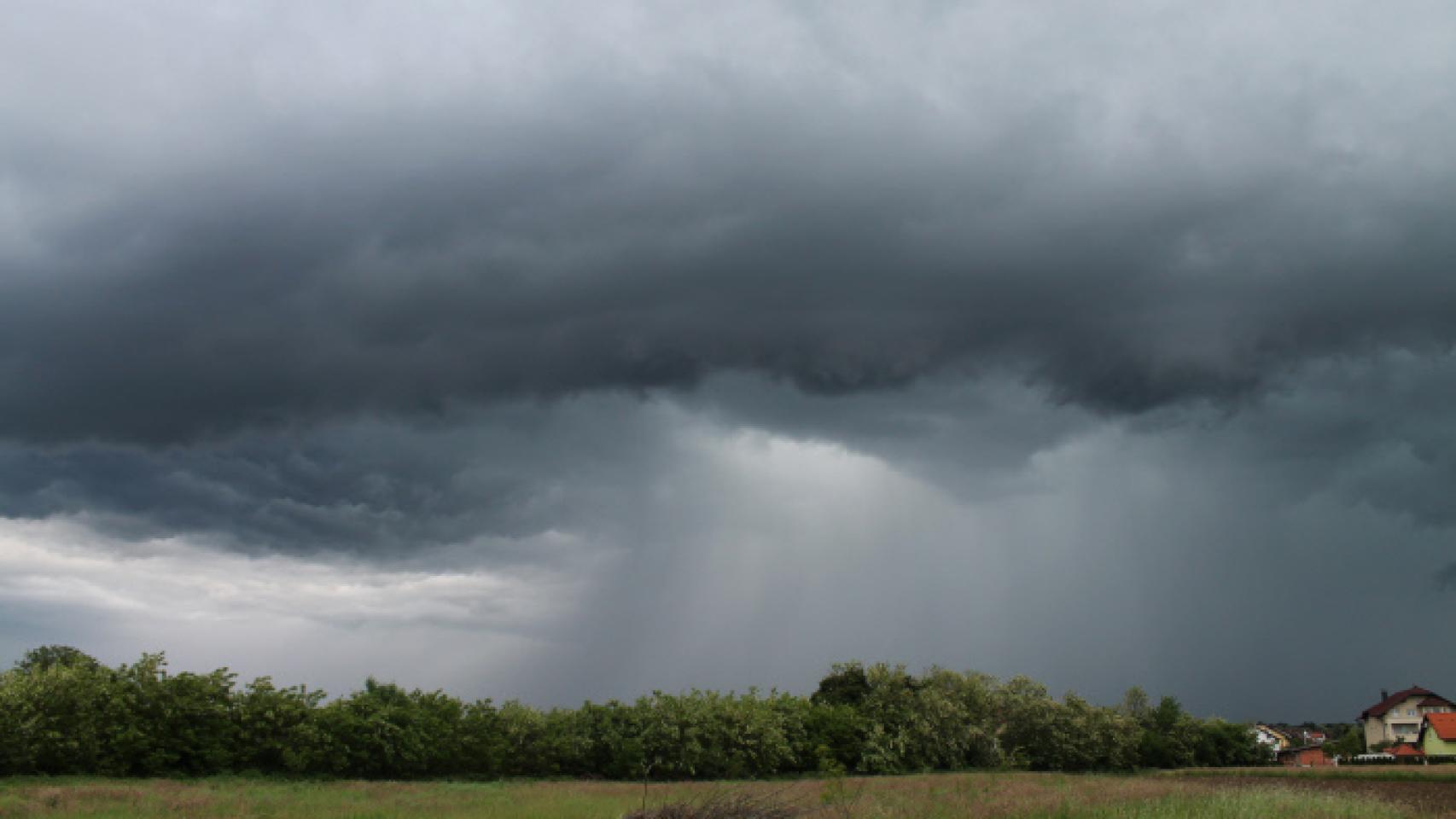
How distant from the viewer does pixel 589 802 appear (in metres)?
33.6

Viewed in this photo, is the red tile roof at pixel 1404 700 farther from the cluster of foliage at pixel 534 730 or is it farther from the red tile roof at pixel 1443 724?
the cluster of foliage at pixel 534 730

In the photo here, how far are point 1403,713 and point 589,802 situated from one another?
568ft

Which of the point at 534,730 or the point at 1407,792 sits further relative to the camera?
the point at 534,730

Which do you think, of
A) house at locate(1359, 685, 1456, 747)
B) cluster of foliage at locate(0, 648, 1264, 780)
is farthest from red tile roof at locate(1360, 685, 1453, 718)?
cluster of foliage at locate(0, 648, 1264, 780)

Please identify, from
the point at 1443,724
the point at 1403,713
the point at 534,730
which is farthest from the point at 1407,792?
the point at 1403,713

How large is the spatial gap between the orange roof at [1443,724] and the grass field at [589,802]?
341 feet

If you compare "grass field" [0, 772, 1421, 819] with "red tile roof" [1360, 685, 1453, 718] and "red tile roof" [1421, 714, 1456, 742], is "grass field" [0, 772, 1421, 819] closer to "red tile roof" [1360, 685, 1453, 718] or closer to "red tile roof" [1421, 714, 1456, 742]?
"red tile roof" [1421, 714, 1456, 742]

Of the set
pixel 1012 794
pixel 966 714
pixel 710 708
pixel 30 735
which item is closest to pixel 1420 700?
pixel 966 714

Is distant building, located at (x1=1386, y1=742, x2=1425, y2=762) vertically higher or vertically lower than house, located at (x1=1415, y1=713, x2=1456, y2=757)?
lower

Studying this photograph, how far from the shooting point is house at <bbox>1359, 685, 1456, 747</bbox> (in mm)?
152375

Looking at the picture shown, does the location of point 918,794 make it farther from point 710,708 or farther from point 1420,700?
point 1420,700

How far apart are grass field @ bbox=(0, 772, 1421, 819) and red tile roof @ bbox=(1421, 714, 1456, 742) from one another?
104 metres

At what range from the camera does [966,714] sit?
268 feet

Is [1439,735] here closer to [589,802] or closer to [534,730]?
[534,730]
